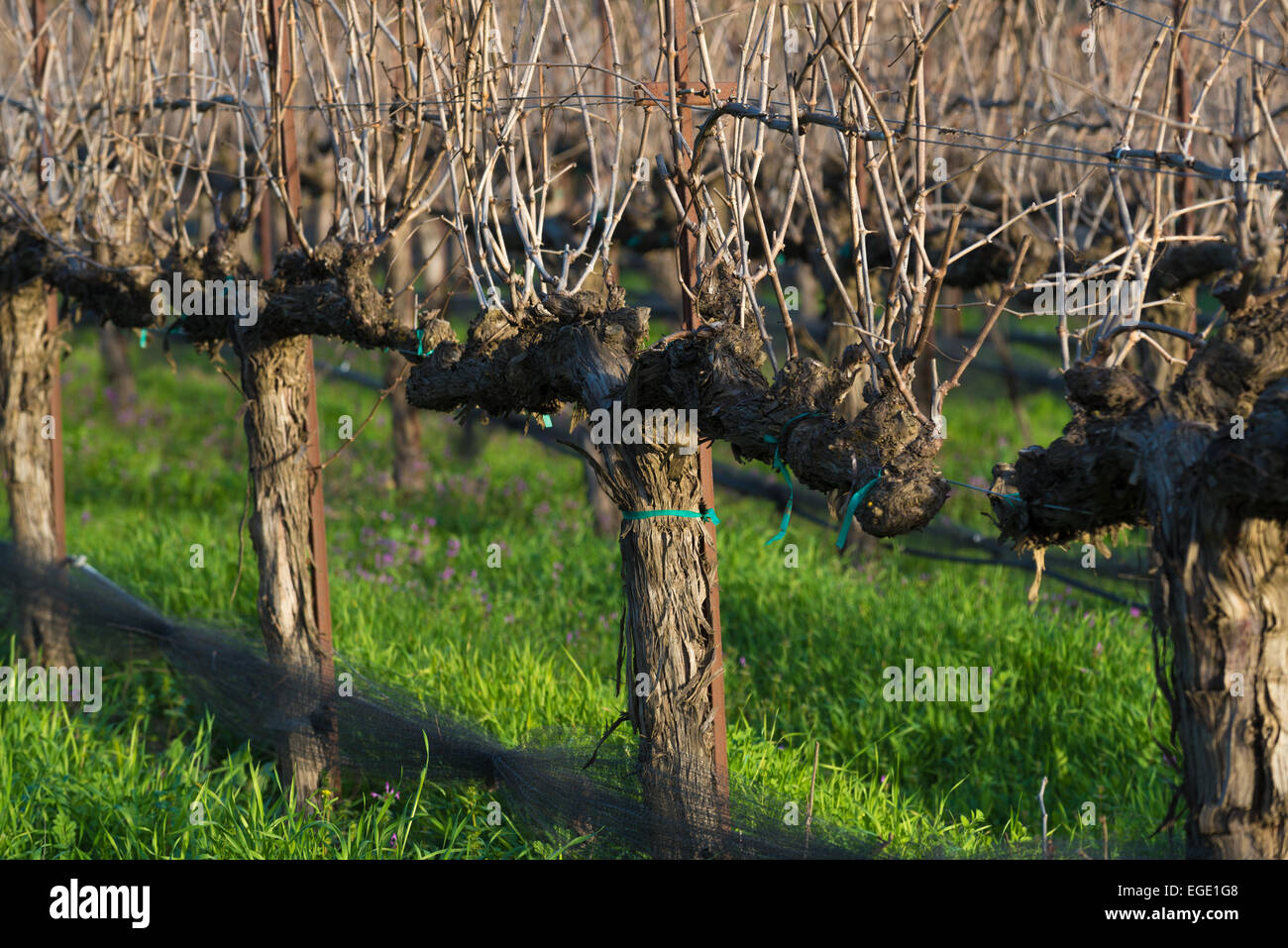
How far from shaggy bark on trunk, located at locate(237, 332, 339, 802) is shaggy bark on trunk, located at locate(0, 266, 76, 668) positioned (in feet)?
6.66

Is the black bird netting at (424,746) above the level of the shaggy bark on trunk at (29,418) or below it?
below

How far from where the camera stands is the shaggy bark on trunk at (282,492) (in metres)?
4.64

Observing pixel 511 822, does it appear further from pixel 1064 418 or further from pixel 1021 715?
pixel 1064 418

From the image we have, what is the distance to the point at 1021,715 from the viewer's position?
5094 mm

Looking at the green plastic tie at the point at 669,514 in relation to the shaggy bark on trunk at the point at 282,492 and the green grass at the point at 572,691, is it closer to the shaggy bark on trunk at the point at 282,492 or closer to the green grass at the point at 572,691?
the green grass at the point at 572,691

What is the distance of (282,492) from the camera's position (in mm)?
4680

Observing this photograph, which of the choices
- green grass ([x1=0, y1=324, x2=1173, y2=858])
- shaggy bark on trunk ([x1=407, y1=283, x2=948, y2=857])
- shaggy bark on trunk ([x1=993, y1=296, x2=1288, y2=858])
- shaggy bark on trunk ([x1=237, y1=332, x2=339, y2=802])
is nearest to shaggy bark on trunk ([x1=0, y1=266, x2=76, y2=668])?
green grass ([x1=0, y1=324, x2=1173, y2=858])

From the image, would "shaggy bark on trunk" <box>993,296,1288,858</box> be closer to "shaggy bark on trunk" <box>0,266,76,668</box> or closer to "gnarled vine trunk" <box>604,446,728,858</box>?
"gnarled vine trunk" <box>604,446,728,858</box>

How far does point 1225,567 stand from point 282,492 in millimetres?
3496

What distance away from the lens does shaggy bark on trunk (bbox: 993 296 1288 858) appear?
6.56 ft

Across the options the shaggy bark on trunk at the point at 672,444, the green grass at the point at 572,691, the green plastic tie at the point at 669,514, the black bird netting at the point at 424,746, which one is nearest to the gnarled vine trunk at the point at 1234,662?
the green grass at the point at 572,691

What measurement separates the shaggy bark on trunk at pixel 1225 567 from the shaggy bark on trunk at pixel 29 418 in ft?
17.8

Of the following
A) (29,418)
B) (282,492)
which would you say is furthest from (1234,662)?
(29,418)
